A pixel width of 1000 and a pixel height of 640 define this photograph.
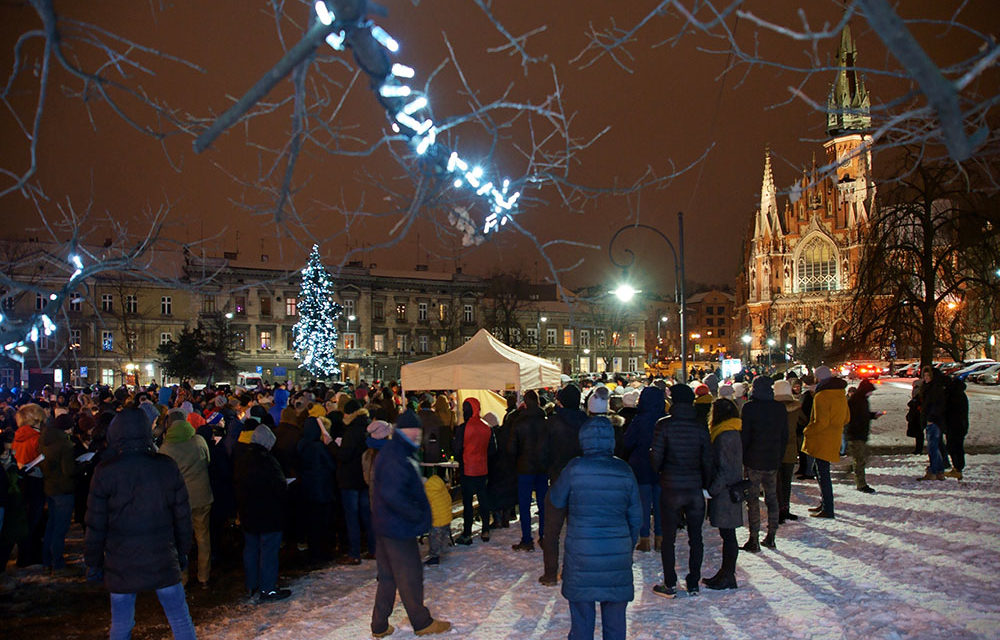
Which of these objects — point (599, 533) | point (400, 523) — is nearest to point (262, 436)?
point (400, 523)

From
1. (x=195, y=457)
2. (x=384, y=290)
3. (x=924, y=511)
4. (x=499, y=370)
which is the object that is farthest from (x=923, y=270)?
(x=384, y=290)

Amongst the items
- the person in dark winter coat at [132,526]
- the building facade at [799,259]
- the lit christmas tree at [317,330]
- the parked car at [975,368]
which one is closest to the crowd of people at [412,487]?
the person in dark winter coat at [132,526]

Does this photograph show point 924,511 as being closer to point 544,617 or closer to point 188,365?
point 544,617

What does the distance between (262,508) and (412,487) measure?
1.95m

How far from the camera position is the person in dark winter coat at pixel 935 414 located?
11625 mm

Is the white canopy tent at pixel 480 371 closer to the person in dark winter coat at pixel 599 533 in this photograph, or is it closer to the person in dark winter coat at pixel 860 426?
the person in dark winter coat at pixel 860 426

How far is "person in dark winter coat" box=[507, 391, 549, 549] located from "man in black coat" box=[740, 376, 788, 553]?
2265 mm

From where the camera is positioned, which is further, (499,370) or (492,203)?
(499,370)

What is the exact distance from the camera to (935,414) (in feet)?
38.3

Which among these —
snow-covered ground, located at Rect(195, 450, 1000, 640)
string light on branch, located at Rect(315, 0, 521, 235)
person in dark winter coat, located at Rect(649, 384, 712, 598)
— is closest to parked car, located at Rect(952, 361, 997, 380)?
snow-covered ground, located at Rect(195, 450, 1000, 640)

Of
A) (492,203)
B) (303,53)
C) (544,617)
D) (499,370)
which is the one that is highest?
(303,53)

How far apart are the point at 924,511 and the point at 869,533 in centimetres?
158

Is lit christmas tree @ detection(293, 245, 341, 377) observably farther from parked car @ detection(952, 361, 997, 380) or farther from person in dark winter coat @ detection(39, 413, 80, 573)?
person in dark winter coat @ detection(39, 413, 80, 573)

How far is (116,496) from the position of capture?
4922mm
